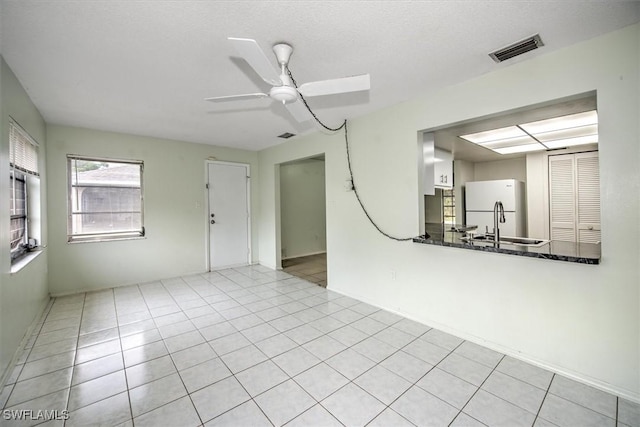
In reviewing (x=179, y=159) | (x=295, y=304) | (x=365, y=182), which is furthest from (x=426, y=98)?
(x=179, y=159)

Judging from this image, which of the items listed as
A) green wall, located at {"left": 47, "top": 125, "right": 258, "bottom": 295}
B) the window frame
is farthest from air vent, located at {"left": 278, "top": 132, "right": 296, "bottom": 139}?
the window frame

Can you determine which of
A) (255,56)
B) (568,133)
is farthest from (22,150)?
(568,133)

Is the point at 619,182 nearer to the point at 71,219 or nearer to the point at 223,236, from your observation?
the point at 223,236

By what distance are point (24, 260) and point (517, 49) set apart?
4.68 m

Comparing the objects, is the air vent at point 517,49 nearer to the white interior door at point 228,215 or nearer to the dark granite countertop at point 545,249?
the dark granite countertop at point 545,249

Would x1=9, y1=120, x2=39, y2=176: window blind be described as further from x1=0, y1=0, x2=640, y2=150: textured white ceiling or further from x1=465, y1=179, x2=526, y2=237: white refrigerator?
x1=465, y1=179, x2=526, y2=237: white refrigerator

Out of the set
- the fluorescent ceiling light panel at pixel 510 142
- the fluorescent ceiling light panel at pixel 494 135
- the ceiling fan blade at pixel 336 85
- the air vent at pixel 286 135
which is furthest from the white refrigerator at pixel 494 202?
the ceiling fan blade at pixel 336 85

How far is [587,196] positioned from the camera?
13.9ft

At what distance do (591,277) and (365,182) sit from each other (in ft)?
7.35

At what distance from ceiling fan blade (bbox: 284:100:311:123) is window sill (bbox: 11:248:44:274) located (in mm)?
2638

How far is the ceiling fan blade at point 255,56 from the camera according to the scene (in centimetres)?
145

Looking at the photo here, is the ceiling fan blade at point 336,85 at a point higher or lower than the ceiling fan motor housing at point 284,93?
higher

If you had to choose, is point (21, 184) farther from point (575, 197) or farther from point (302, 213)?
point (575, 197)

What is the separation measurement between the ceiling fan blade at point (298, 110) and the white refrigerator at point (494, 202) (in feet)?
12.8
